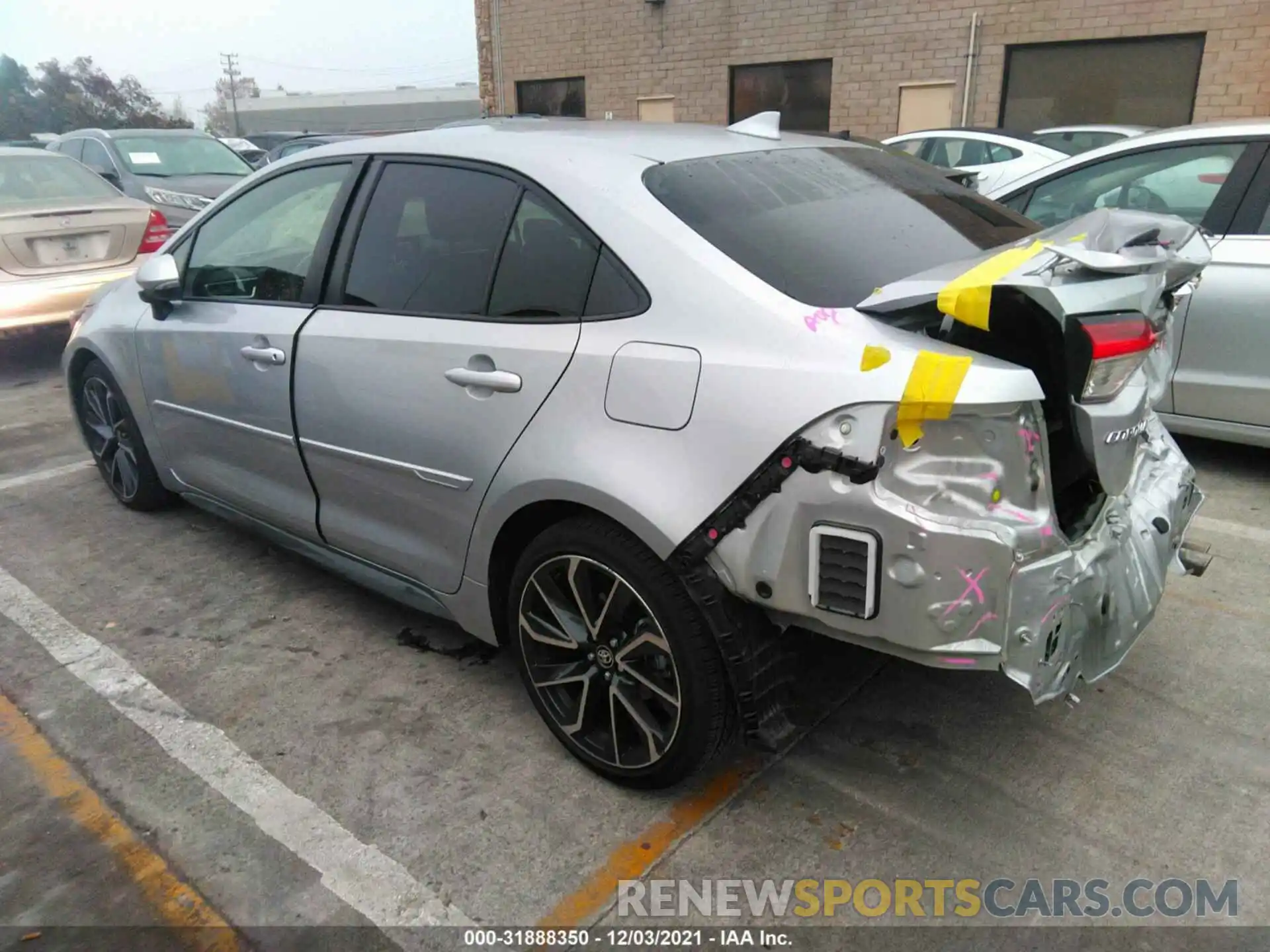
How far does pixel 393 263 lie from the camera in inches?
122

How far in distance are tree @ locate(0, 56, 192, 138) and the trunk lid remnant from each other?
181ft

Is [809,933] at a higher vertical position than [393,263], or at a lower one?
lower

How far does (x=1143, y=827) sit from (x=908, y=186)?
1.95m

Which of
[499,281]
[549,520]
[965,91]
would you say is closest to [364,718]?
[549,520]

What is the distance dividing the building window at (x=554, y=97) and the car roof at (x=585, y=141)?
51.6 ft

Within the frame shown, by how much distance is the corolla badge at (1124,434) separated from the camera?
7.26 ft

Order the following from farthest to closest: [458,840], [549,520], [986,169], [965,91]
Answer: [965,91]
[986,169]
[549,520]
[458,840]

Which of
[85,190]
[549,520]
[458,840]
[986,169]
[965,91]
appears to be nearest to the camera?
[458,840]

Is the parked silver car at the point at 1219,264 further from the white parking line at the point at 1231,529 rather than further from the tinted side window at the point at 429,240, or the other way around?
the tinted side window at the point at 429,240

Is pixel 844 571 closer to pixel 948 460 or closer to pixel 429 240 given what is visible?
pixel 948 460

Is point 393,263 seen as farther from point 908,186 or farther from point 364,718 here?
point 908,186

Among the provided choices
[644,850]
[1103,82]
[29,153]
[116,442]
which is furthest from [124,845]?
[1103,82]

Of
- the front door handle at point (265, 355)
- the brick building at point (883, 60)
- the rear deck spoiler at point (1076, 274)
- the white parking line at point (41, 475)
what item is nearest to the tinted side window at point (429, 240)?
the front door handle at point (265, 355)

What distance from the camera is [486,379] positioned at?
8.77 feet
